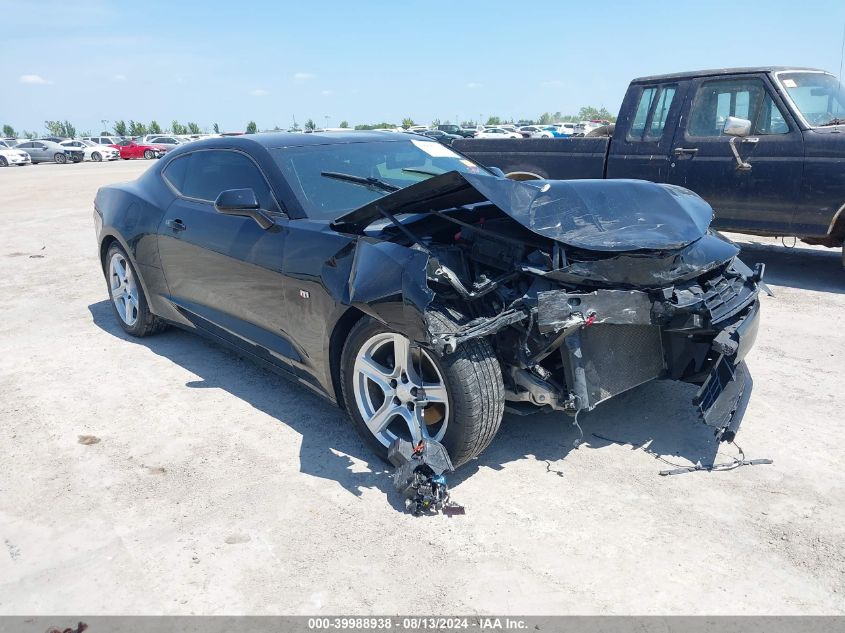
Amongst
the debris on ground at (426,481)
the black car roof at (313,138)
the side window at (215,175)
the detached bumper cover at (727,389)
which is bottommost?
the debris on ground at (426,481)

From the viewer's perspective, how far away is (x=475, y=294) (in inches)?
121

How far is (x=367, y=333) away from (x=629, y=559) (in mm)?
1530

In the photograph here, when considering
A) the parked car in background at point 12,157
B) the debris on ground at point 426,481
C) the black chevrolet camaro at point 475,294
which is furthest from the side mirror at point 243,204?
the parked car in background at point 12,157

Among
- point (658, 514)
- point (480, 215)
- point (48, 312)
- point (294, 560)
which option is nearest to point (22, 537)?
point (294, 560)

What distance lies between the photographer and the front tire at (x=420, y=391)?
3.04m

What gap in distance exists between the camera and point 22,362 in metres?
5.16

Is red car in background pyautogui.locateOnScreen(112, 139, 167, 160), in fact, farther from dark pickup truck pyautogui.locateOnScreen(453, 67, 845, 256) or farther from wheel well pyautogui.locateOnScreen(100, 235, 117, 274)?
dark pickup truck pyautogui.locateOnScreen(453, 67, 845, 256)

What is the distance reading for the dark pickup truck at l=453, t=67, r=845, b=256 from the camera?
6.47 meters

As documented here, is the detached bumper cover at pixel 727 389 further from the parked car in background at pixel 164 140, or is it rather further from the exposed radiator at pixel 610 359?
the parked car in background at pixel 164 140

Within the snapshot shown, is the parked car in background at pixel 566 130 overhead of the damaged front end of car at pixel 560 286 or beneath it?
beneath

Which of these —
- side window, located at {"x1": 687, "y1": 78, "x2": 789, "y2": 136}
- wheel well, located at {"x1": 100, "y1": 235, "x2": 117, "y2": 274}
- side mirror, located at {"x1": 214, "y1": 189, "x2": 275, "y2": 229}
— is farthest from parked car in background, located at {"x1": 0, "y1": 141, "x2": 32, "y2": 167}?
side mirror, located at {"x1": 214, "y1": 189, "x2": 275, "y2": 229}

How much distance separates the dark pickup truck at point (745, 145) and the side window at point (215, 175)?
4.55 m

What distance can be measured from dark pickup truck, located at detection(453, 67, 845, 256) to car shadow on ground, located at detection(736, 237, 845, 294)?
0.38 m

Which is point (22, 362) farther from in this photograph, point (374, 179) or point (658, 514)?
point (658, 514)
